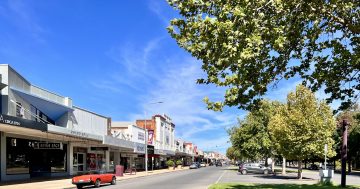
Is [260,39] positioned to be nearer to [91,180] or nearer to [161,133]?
[91,180]

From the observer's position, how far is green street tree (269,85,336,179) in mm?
37156

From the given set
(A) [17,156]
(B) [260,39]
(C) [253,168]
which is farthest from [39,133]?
(C) [253,168]

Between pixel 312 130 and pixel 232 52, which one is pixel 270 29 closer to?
pixel 232 52

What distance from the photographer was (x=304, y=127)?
3700cm

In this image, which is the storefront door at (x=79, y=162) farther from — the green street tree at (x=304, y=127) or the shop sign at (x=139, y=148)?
the green street tree at (x=304, y=127)

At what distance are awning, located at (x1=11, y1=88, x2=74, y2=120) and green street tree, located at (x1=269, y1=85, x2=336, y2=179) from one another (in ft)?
60.9

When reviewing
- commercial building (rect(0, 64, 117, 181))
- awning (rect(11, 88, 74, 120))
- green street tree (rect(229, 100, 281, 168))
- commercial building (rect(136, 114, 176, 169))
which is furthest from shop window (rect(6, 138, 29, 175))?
commercial building (rect(136, 114, 176, 169))

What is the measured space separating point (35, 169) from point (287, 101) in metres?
21.9

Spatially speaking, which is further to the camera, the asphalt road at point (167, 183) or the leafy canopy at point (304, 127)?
the leafy canopy at point (304, 127)

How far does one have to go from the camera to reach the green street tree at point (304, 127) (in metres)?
37.2

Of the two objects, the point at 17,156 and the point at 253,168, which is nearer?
the point at 17,156

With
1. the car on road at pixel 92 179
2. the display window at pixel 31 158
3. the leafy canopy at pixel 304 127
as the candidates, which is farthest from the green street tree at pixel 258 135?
the car on road at pixel 92 179

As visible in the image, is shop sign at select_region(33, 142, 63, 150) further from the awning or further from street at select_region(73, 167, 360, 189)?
street at select_region(73, 167, 360, 189)

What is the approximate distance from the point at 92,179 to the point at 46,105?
11.7 meters
